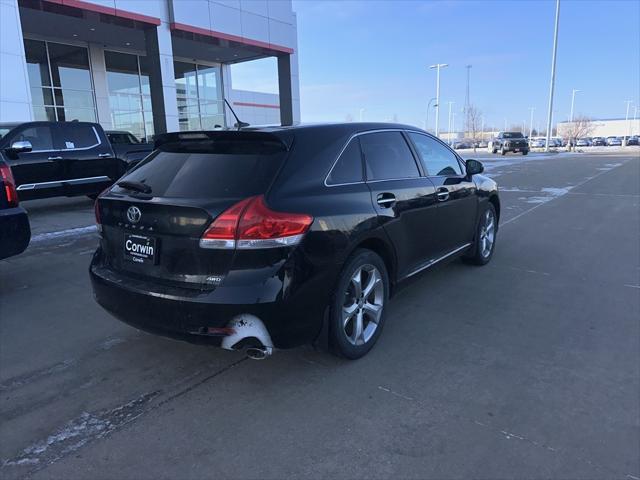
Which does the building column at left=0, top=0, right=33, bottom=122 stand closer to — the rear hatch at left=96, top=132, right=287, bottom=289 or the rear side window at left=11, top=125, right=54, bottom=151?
the rear side window at left=11, top=125, right=54, bottom=151

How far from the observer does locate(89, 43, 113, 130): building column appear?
21641mm

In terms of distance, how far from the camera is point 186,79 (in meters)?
26.4

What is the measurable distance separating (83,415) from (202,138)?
1915 mm

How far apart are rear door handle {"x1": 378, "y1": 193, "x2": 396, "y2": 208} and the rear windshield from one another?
0.91 metres

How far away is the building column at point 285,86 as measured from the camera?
22.9 meters

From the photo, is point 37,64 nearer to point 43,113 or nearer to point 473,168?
point 43,113

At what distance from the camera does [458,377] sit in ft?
10.8

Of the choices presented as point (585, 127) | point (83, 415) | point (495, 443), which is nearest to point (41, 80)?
point (83, 415)

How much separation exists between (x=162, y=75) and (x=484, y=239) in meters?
15.5

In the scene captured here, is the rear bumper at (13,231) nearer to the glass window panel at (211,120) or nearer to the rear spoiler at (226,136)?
the rear spoiler at (226,136)

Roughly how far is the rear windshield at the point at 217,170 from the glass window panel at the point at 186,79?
24283mm

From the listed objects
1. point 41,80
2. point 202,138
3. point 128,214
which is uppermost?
point 41,80

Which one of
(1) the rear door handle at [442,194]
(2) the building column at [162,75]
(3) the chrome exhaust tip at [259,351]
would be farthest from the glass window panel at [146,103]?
(3) the chrome exhaust tip at [259,351]

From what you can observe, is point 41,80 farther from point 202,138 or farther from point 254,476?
point 254,476
